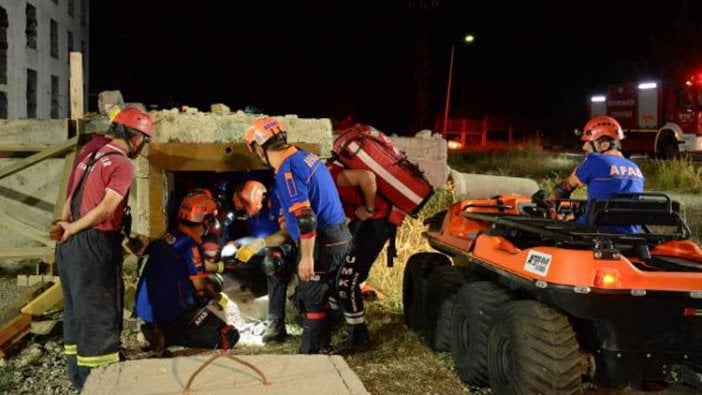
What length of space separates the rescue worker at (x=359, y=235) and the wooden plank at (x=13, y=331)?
8.20 feet

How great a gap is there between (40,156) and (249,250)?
2.71 meters

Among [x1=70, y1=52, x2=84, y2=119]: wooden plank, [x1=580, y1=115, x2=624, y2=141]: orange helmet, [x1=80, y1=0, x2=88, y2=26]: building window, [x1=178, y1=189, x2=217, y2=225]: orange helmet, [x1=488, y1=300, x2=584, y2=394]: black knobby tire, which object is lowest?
[x1=488, y1=300, x2=584, y2=394]: black knobby tire

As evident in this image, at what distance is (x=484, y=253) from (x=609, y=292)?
3.79 ft

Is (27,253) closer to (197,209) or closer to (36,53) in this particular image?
(197,209)

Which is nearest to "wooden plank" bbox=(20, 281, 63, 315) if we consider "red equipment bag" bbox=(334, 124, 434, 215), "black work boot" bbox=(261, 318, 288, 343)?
"black work boot" bbox=(261, 318, 288, 343)

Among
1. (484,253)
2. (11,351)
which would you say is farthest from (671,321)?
(11,351)

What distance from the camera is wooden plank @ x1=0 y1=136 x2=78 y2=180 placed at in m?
6.89

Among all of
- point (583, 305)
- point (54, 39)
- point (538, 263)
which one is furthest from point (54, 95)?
point (583, 305)

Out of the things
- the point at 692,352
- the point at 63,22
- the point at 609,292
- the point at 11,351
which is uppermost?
the point at 63,22

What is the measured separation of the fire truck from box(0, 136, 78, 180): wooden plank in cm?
1664

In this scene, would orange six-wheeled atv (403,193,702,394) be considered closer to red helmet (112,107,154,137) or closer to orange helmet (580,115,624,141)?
orange helmet (580,115,624,141)

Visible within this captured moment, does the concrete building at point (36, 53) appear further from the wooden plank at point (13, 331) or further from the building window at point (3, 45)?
the wooden plank at point (13, 331)

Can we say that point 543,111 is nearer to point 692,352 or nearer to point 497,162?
point 497,162

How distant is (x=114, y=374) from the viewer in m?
2.91
